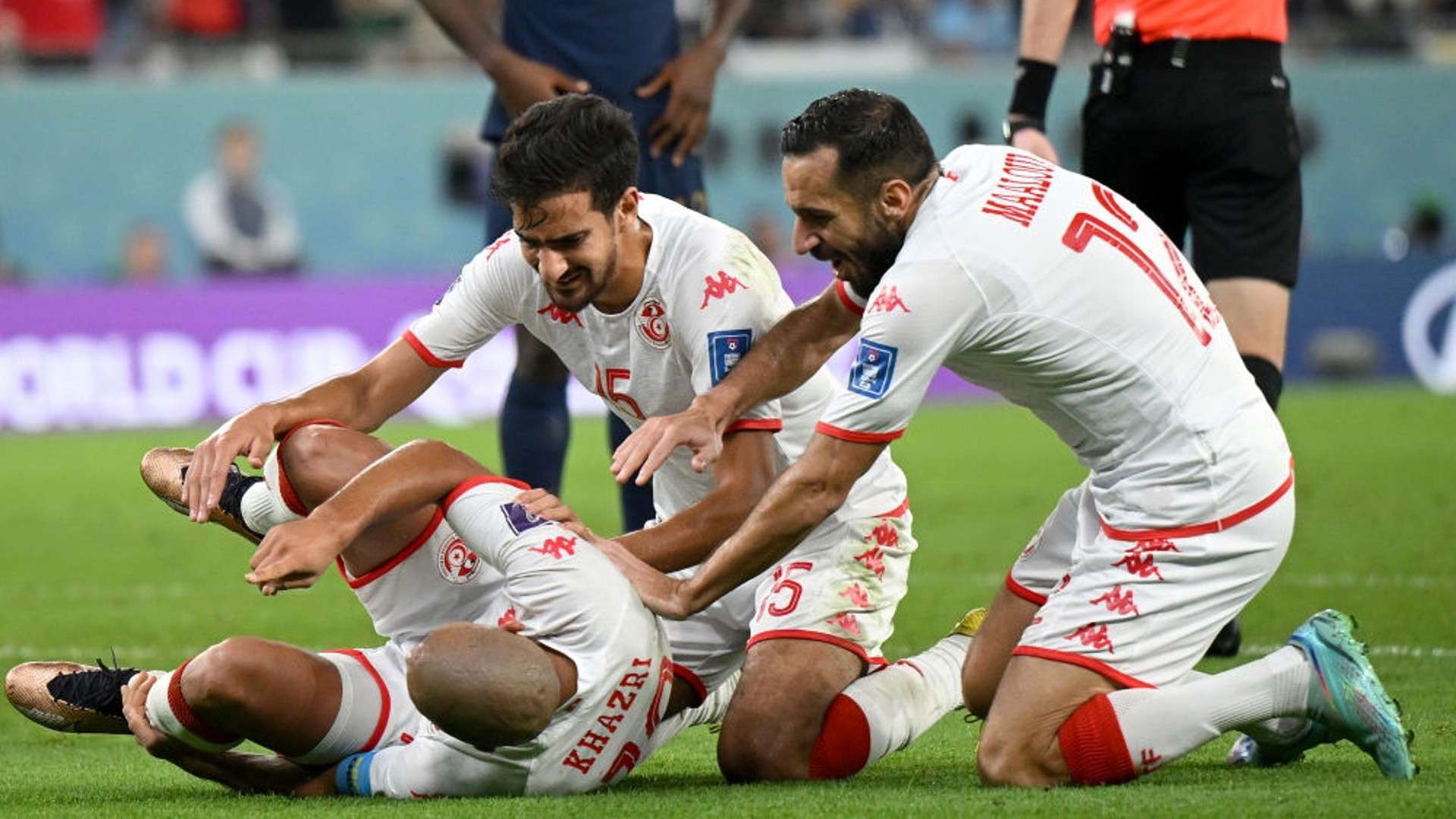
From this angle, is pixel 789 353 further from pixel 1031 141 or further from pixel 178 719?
pixel 1031 141

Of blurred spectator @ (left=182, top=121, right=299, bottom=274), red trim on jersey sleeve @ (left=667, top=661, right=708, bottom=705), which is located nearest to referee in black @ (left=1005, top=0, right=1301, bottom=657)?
red trim on jersey sleeve @ (left=667, top=661, right=708, bottom=705)

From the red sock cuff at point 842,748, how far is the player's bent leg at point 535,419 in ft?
7.21

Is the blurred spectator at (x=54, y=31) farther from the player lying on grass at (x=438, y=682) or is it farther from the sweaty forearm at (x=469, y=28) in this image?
the player lying on grass at (x=438, y=682)

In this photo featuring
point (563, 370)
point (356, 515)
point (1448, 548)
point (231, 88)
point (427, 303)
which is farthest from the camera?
point (231, 88)

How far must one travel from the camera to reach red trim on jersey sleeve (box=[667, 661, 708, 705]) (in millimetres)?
5078

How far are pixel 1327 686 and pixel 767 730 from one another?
1.17 m

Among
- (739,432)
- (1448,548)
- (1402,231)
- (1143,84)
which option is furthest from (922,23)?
(739,432)

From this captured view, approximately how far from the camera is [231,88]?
1983 centimetres

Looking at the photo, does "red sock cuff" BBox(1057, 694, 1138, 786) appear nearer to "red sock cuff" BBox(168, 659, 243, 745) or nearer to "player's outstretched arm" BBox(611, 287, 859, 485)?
"player's outstretched arm" BBox(611, 287, 859, 485)

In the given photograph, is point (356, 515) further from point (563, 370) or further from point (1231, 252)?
point (1231, 252)

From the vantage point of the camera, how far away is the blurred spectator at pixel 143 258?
1806 cm

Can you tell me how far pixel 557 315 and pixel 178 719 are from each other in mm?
1344

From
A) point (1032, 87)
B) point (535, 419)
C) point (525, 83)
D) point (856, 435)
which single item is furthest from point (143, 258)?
point (856, 435)

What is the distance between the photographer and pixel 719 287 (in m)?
4.91
